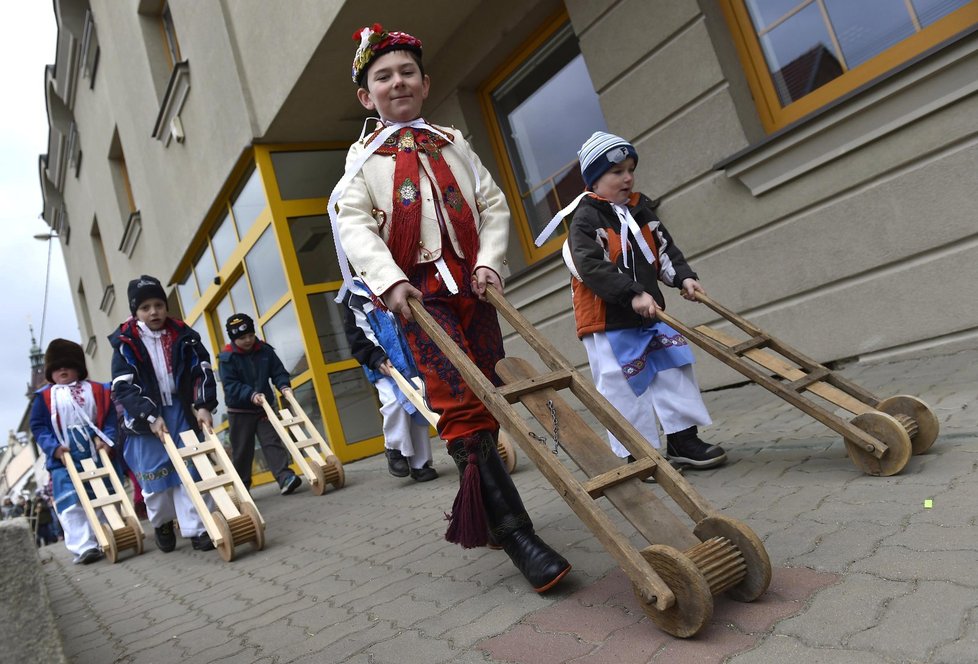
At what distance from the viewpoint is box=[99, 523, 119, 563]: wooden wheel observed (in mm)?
5227

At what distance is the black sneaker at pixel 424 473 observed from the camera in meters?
5.27

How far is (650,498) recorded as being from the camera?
6.11ft

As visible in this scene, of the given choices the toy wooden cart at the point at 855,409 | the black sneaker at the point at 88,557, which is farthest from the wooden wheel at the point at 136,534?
the toy wooden cart at the point at 855,409

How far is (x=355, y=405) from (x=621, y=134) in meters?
4.45

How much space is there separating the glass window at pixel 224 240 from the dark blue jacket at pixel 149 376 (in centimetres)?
482

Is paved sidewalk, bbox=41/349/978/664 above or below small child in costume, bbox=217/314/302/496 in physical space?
below

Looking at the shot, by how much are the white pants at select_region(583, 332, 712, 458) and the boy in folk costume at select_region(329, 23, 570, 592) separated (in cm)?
84

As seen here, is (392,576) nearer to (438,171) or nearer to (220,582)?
(220,582)

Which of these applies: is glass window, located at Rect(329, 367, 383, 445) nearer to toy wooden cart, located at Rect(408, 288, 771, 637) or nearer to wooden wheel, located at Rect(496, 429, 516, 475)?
wooden wheel, located at Rect(496, 429, 516, 475)

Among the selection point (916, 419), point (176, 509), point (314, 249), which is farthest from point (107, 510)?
point (916, 419)

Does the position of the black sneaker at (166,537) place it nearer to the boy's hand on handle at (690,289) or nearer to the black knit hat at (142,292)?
the black knit hat at (142,292)

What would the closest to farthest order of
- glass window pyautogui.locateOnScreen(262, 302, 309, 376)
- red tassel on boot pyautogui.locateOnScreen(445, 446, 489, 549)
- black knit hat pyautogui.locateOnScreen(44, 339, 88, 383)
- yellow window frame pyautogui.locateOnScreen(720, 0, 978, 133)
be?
red tassel on boot pyautogui.locateOnScreen(445, 446, 489, 549) → yellow window frame pyautogui.locateOnScreen(720, 0, 978, 133) → black knit hat pyautogui.locateOnScreen(44, 339, 88, 383) → glass window pyautogui.locateOnScreen(262, 302, 309, 376)

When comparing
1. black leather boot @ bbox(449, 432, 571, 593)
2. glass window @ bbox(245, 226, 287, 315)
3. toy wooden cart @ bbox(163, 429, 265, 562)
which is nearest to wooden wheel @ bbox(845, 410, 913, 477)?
black leather boot @ bbox(449, 432, 571, 593)

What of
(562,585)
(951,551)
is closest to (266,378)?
(562,585)
